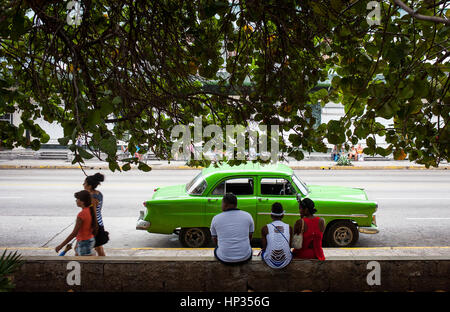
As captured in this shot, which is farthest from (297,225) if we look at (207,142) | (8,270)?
(8,270)

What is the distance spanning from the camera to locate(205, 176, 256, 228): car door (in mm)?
6438

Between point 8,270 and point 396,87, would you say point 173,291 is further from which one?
point 396,87

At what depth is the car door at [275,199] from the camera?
6438 mm

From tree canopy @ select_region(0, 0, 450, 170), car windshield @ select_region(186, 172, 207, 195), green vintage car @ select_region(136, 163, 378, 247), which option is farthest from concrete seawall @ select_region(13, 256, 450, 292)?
car windshield @ select_region(186, 172, 207, 195)

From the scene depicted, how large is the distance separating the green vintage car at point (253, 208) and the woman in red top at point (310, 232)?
2013mm

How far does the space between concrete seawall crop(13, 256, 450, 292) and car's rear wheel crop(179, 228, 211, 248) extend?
212cm

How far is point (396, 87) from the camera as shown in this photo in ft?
8.48

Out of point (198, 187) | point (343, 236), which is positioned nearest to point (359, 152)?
point (343, 236)

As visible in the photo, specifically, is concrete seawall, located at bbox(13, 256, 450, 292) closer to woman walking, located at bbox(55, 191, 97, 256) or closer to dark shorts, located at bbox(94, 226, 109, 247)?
woman walking, located at bbox(55, 191, 97, 256)

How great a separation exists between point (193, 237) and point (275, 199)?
162 centimetres

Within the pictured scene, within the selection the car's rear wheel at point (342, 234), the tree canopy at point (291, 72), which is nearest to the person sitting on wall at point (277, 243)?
the tree canopy at point (291, 72)

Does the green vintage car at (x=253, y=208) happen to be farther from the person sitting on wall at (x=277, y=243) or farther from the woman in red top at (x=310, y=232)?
the person sitting on wall at (x=277, y=243)
